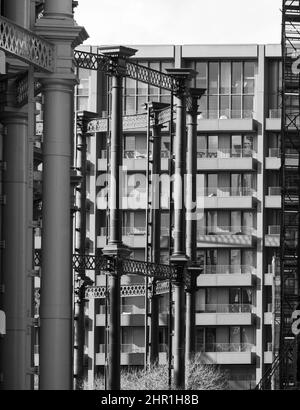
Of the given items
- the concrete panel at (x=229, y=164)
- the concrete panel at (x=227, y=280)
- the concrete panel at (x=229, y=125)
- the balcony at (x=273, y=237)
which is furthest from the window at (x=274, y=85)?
the concrete panel at (x=227, y=280)

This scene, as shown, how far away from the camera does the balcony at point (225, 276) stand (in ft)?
420

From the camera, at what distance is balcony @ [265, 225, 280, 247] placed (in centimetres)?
12888

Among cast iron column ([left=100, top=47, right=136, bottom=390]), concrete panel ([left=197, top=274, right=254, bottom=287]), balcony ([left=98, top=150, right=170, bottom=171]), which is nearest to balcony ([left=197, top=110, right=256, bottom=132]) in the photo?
balcony ([left=98, top=150, right=170, bottom=171])

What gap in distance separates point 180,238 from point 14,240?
29304 mm

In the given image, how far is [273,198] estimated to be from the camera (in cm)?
12938

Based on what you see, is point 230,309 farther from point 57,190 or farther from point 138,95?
point 57,190

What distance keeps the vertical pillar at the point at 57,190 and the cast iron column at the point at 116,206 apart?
2610 cm

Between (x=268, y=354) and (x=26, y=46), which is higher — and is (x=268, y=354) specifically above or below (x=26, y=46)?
below

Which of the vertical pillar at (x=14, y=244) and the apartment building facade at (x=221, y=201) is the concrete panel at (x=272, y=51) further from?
the vertical pillar at (x=14, y=244)

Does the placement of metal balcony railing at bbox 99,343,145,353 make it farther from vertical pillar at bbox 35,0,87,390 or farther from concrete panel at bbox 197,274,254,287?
vertical pillar at bbox 35,0,87,390

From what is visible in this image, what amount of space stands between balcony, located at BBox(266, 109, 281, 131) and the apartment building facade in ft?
0.22

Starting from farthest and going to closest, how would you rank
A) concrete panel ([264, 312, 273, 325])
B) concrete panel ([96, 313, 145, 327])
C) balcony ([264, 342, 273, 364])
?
concrete panel ([264, 312, 273, 325]), concrete panel ([96, 313, 145, 327]), balcony ([264, 342, 273, 364])

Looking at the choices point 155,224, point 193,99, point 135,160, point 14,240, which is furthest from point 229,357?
point 14,240
